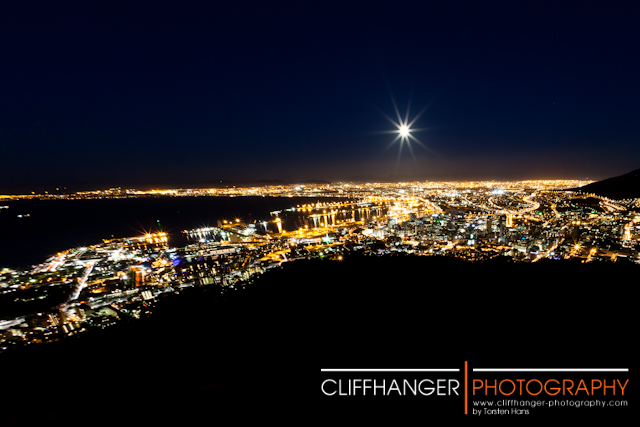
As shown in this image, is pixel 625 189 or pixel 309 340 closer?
pixel 309 340

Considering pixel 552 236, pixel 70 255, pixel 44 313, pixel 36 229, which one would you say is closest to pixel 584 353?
pixel 44 313

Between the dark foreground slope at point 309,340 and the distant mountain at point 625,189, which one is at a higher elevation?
the distant mountain at point 625,189

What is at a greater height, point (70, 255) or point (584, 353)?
point (584, 353)

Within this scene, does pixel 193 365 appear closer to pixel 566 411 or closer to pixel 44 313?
pixel 566 411

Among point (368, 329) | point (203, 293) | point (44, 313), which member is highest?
point (368, 329)

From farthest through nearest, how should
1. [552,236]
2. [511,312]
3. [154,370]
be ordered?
1. [552,236]
2. [511,312]
3. [154,370]

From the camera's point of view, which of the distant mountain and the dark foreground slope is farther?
the distant mountain

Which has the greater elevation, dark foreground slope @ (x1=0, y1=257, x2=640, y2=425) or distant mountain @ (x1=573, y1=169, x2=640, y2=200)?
distant mountain @ (x1=573, y1=169, x2=640, y2=200)

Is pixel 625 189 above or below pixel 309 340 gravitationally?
above
